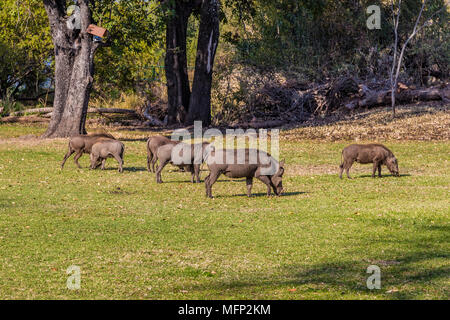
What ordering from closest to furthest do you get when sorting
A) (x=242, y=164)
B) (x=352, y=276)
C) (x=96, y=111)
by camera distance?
(x=352, y=276) → (x=242, y=164) → (x=96, y=111)

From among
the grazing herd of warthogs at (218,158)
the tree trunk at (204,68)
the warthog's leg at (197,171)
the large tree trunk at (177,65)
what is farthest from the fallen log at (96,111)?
the warthog's leg at (197,171)

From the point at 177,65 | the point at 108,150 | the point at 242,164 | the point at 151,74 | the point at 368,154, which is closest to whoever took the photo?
the point at 242,164

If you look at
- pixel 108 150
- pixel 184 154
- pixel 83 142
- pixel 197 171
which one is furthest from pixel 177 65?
pixel 184 154

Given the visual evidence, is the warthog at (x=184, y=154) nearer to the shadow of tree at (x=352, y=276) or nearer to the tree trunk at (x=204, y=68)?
the shadow of tree at (x=352, y=276)

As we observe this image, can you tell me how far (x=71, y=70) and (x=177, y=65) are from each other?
761 cm

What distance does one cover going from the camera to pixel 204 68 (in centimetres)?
3375

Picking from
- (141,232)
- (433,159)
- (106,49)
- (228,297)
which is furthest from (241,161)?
(106,49)

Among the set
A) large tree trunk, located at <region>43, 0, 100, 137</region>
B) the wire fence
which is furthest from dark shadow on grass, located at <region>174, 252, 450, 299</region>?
the wire fence

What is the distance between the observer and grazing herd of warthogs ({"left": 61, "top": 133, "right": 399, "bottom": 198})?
15508 mm

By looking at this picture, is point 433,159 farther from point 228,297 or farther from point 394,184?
point 228,297

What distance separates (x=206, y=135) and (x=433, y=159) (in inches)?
406

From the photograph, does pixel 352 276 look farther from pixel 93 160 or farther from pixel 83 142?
pixel 83 142

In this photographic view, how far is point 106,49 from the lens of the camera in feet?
122

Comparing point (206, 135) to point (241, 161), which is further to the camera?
point (206, 135)
